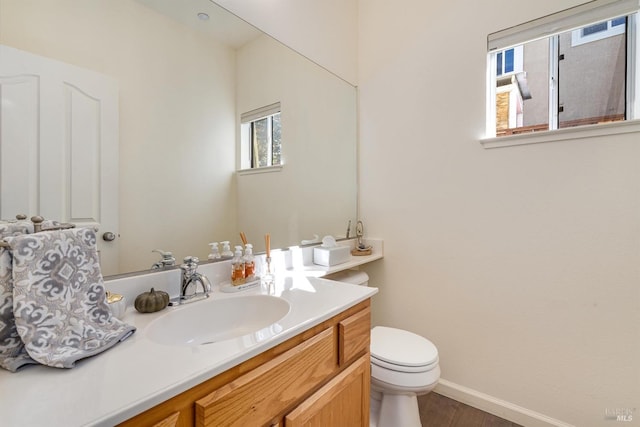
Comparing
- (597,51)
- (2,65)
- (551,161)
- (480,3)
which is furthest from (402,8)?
(2,65)

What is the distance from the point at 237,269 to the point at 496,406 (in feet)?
5.21

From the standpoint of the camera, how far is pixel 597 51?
1.40 m

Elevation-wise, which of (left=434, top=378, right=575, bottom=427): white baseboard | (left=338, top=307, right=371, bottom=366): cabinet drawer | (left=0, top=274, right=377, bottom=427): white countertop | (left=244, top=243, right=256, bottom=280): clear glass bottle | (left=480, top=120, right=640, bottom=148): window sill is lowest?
(left=434, top=378, right=575, bottom=427): white baseboard

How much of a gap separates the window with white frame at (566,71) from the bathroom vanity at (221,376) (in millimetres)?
1366

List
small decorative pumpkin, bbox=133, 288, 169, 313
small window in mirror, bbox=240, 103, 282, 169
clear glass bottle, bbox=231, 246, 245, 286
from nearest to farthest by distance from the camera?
small decorative pumpkin, bbox=133, 288, 169, 313 < clear glass bottle, bbox=231, 246, 245, 286 < small window in mirror, bbox=240, 103, 282, 169

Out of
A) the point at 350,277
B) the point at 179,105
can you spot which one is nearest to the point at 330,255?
the point at 350,277

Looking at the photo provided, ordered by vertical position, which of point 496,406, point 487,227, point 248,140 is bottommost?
point 496,406

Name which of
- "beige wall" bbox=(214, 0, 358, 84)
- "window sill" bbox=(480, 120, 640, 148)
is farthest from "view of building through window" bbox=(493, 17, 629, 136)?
"beige wall" bbox=(214, 0, 358, 84)

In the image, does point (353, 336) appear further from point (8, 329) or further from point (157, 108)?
point (157, 108)

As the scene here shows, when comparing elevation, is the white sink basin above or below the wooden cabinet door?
above

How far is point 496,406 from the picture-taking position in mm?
1541

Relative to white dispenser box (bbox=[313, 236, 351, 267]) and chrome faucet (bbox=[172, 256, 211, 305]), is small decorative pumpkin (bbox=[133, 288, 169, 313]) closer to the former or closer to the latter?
chrome faucet (bbox=[172, 256, 211, 305])

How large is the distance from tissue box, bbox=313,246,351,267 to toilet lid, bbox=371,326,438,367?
43 cm

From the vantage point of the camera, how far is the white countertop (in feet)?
1.42
